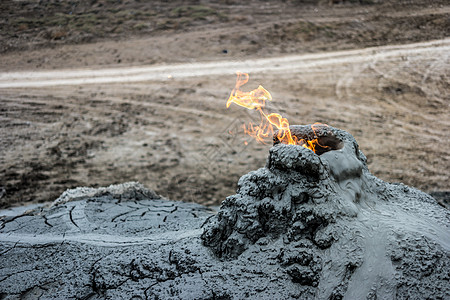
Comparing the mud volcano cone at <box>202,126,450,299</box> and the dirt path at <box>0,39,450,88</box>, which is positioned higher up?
the mud volcano cone at <box>202,126,450,299</box>

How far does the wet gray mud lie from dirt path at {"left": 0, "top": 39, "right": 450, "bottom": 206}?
2092 millimetres

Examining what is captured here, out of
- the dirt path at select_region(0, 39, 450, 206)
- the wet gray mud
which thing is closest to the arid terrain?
the dirt path at select_region(0, 39, 450, 206)

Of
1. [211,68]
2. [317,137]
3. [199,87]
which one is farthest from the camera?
[211,68]

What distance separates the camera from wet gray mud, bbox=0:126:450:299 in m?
1.71

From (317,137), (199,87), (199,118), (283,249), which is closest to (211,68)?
(199,87)

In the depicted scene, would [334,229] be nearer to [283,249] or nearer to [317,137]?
[283,249]

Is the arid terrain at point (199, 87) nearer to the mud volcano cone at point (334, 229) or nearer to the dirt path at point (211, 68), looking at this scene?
the dirt path at point (211, 68)

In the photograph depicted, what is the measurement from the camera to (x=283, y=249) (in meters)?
1.85

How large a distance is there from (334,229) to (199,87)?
5703mm

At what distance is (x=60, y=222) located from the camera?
2.68m

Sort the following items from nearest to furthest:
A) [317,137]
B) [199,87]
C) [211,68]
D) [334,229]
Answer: [334,229] < [317,137] < [199,87] < [211,68]

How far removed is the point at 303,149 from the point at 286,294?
802 mm

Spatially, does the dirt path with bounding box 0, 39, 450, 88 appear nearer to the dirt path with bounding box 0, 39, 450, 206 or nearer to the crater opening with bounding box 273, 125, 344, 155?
A: the dirt path with bounding box 0, 39, 450, 206

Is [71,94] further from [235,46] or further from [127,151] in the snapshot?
[235,46]
